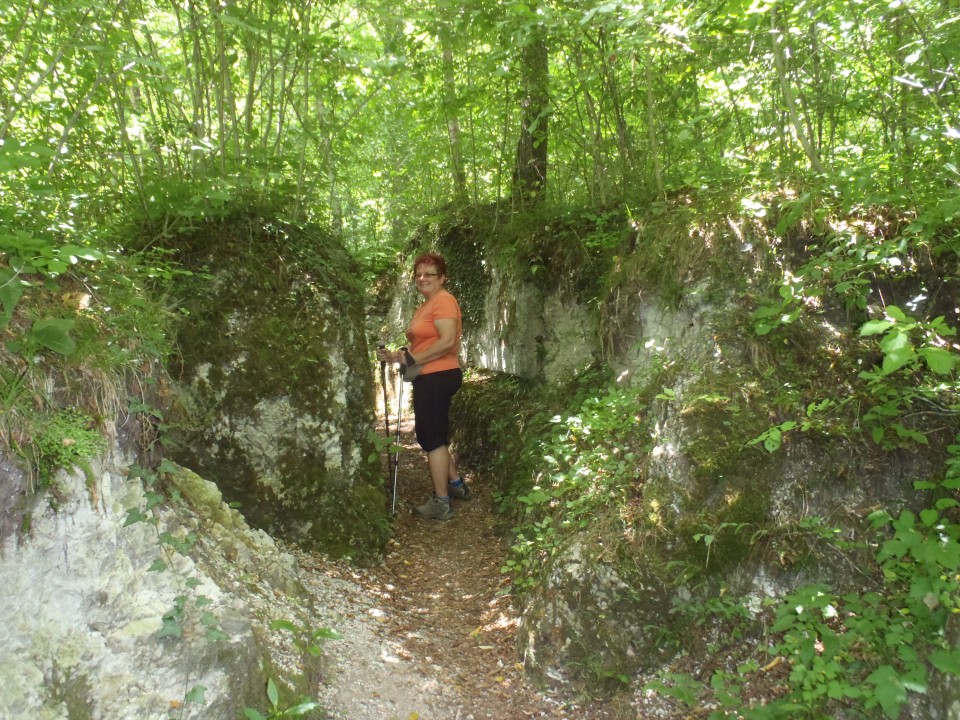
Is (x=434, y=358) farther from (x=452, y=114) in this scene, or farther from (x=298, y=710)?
(x=298, y=710)

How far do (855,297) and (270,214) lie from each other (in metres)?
4.78

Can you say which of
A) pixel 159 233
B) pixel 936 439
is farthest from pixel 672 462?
pixel 159 233

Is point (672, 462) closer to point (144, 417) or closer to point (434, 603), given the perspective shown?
point (434, 603)

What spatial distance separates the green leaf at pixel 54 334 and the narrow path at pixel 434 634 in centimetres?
238

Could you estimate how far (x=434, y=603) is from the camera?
4.86m

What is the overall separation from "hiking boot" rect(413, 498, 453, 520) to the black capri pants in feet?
1.82

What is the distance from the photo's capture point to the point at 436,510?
19.6 ft

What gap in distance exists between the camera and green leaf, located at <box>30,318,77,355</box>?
115 inches

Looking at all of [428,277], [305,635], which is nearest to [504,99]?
[428,277]

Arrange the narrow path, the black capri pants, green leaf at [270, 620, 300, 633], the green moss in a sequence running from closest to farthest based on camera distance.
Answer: the green moss
green leaf at [270, 620, 300, 633]
the narrow path
the black capri pants

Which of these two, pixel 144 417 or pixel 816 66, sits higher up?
pixel 816 66

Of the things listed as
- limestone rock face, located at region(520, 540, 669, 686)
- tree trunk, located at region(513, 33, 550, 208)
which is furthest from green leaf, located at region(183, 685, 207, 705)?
tree trunk, located at region(513, 33, 550, 208)

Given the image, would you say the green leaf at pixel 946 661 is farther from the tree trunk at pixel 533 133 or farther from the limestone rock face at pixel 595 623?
the tree trunk at pixel 533 133

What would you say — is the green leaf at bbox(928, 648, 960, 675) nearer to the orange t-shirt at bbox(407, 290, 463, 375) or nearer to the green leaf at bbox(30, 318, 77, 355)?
the orange t-shirt at bbox(407, 290, 463, 375)
